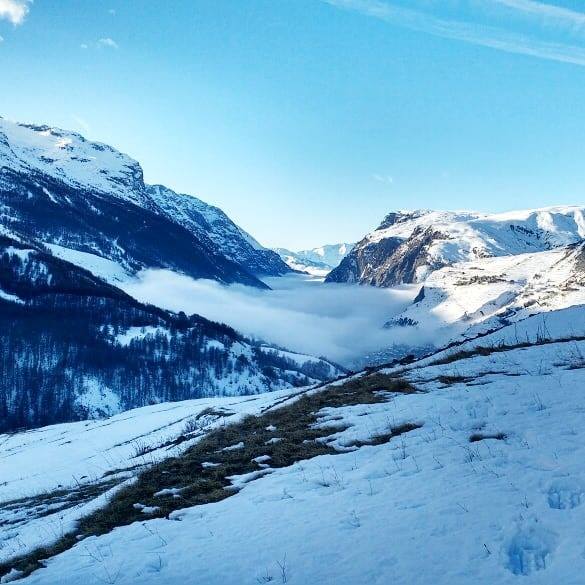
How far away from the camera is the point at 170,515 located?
35.3ft

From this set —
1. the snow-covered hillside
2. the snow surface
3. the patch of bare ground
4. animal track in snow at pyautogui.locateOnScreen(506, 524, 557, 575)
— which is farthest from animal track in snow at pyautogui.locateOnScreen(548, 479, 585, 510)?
the snow surface

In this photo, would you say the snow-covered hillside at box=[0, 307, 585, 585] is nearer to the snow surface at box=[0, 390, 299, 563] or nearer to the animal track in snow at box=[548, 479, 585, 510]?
the animal track in snow at box=[548, 479, 585, 510]

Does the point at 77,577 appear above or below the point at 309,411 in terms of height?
below

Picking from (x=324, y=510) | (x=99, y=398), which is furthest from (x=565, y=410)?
(x=99, y=398)

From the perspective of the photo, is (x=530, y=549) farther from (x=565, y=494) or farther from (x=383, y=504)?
(x=383, y=504)

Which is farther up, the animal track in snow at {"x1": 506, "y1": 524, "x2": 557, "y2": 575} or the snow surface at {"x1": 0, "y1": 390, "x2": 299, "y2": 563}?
the animal track in snow at {"x1": 506, "y1": 524, "x2": 557, "y2": 575}

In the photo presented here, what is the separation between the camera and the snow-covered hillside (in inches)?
274

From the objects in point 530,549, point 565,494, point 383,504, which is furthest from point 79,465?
point 530,549

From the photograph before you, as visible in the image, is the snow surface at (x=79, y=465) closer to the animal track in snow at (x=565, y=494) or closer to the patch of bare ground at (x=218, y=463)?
the patch of bare ground at (x=218, y=463)

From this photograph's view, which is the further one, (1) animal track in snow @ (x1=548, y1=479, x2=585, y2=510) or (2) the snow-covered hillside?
(1) animal track in snow @ (x1=548, y1=479, x2=585, y2=510)

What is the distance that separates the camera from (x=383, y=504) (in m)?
8.88

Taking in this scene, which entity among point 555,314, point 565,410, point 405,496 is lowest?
point 405,496

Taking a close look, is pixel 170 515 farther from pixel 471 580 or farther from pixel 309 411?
pixel 309 411

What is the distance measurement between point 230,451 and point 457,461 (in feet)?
25.7
